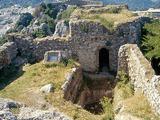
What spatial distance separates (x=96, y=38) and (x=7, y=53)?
493cm

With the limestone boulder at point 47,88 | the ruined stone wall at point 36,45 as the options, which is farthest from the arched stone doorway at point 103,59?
the limestone boulder at point 47,88

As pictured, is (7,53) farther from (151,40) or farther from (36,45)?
(151,40)

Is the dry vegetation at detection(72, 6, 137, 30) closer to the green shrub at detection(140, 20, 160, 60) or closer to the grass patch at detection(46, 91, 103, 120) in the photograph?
the green shrub at detection(140, 20, 160, 60)

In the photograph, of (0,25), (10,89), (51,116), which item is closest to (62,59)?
(10,89)

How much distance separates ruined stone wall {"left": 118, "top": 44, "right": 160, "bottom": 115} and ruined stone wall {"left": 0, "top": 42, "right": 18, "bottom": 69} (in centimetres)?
612

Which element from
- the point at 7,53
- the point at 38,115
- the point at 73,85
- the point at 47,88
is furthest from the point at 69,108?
the point at 7,53

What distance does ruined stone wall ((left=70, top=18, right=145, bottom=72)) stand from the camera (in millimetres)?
26547

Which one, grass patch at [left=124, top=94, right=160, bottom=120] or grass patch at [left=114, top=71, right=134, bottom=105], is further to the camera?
grass patch at [left=114, top=71, right=134, bottom=105]

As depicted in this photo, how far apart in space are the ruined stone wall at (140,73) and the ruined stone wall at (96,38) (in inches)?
108

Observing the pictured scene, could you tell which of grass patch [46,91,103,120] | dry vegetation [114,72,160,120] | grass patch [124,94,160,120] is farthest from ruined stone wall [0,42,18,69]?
grass patch [124,94,160,120]

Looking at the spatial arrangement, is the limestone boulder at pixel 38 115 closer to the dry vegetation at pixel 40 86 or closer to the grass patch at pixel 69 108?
the grass patch at pixel 69 108

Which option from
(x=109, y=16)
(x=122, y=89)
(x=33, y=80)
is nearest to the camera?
(x=122, y=89)

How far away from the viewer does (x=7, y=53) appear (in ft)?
85.4

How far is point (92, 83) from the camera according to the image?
26047 millimetres
